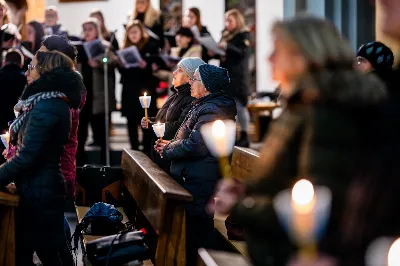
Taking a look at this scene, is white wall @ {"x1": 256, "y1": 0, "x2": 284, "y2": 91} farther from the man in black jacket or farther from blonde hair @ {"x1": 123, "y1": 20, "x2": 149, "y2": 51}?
the man in black jacket

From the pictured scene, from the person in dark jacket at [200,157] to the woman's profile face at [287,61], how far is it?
3.11m

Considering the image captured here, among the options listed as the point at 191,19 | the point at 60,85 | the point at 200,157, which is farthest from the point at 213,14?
the point at 60,85

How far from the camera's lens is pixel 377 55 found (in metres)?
6.40

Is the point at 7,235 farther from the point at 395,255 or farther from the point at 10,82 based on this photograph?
the point at 395,255

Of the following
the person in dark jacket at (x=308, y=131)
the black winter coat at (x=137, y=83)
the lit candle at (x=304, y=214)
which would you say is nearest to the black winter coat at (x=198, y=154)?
the person in dark jacket at (x=308, y=131)

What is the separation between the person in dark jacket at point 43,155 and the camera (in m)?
5.19

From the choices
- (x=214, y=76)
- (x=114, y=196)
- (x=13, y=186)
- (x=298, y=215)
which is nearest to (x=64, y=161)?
(x=13, y=186)

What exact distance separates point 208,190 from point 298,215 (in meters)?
4.02

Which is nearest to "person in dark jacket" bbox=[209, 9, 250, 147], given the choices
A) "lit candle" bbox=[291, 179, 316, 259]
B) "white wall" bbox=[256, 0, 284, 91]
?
"white wall" bbox=[256, 0, 284, 91]

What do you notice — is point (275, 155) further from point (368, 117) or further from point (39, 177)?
point (39, 177)

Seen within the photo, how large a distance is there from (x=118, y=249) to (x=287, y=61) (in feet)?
8.98

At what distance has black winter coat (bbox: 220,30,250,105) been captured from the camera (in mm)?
11422

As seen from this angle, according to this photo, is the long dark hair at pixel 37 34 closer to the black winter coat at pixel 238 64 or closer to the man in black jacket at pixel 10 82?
the man in black jacket at pixel 10 82

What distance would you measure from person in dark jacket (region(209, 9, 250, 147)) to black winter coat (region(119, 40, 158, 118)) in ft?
2.50
